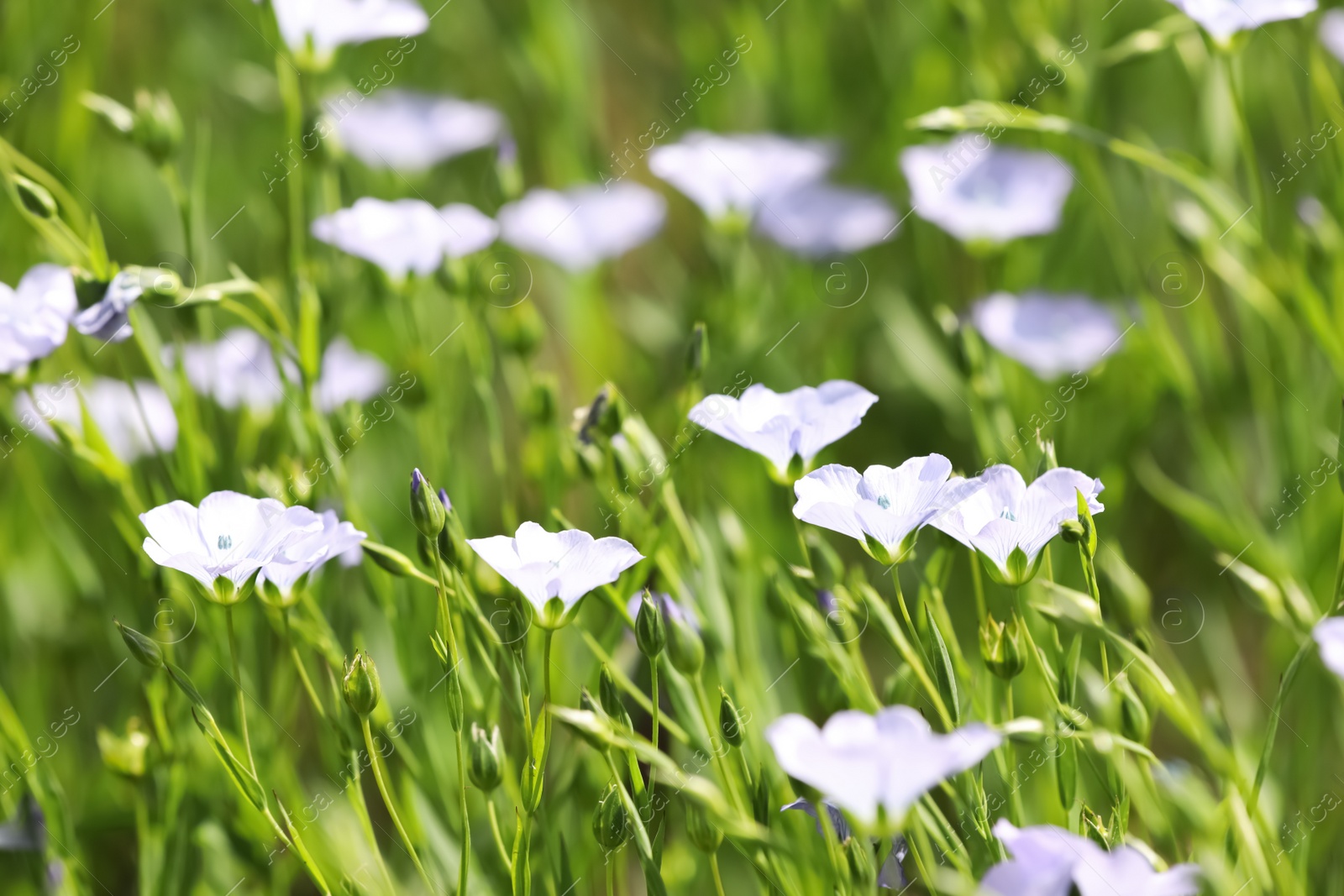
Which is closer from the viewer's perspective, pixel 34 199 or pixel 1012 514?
pixel 1012 514

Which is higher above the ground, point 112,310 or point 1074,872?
point 112,310

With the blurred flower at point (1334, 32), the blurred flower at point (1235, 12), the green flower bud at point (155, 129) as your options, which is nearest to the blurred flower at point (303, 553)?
the green flower bud at point (155, 129)

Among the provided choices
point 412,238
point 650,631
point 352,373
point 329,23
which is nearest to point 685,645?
point 650,631

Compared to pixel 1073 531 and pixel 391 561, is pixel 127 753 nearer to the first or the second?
pixel 391 561

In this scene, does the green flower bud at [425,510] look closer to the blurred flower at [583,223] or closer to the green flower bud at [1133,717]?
the green flower bud at [1133,717]

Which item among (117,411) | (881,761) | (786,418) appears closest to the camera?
(881,761)

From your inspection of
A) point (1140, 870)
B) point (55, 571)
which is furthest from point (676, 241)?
point (1140, 870)

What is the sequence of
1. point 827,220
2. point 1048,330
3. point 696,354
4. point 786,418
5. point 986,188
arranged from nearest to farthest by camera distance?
point 786,418 < point 696,354 < point 1048,330 < point 986,188 < point 827,220

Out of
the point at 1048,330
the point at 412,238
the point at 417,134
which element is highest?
the point at 417,134
